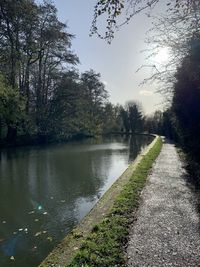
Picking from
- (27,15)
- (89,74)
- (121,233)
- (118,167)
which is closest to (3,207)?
(121,233)

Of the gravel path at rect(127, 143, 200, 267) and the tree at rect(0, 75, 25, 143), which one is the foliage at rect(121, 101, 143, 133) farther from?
the gravel path at rect(127, 143, 200, 267)

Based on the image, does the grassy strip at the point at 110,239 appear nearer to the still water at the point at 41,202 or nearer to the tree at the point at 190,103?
the still water at the point at 41,202

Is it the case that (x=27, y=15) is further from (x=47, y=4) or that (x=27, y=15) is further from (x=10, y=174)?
(x=10, y=174)

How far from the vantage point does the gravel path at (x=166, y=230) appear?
166 inches

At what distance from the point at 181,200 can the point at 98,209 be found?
6.24 ft

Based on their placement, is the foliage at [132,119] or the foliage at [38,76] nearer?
the foliage at [38,76]

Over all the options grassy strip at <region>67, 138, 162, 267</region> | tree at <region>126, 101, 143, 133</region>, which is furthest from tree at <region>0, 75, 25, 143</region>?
tree at <region>126, 101, 143, 133</region>

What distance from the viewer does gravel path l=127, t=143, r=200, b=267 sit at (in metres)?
4.21

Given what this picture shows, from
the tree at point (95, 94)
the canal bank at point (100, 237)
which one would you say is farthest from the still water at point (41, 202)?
the tree at point (95, 94)

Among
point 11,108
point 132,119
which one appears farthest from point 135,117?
point 11,108

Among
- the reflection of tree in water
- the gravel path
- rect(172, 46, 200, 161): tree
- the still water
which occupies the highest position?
rect(172, 46, 200, 161): tree

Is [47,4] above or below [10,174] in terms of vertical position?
above

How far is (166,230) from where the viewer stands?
5.34 m

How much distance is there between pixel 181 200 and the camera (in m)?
7.46
